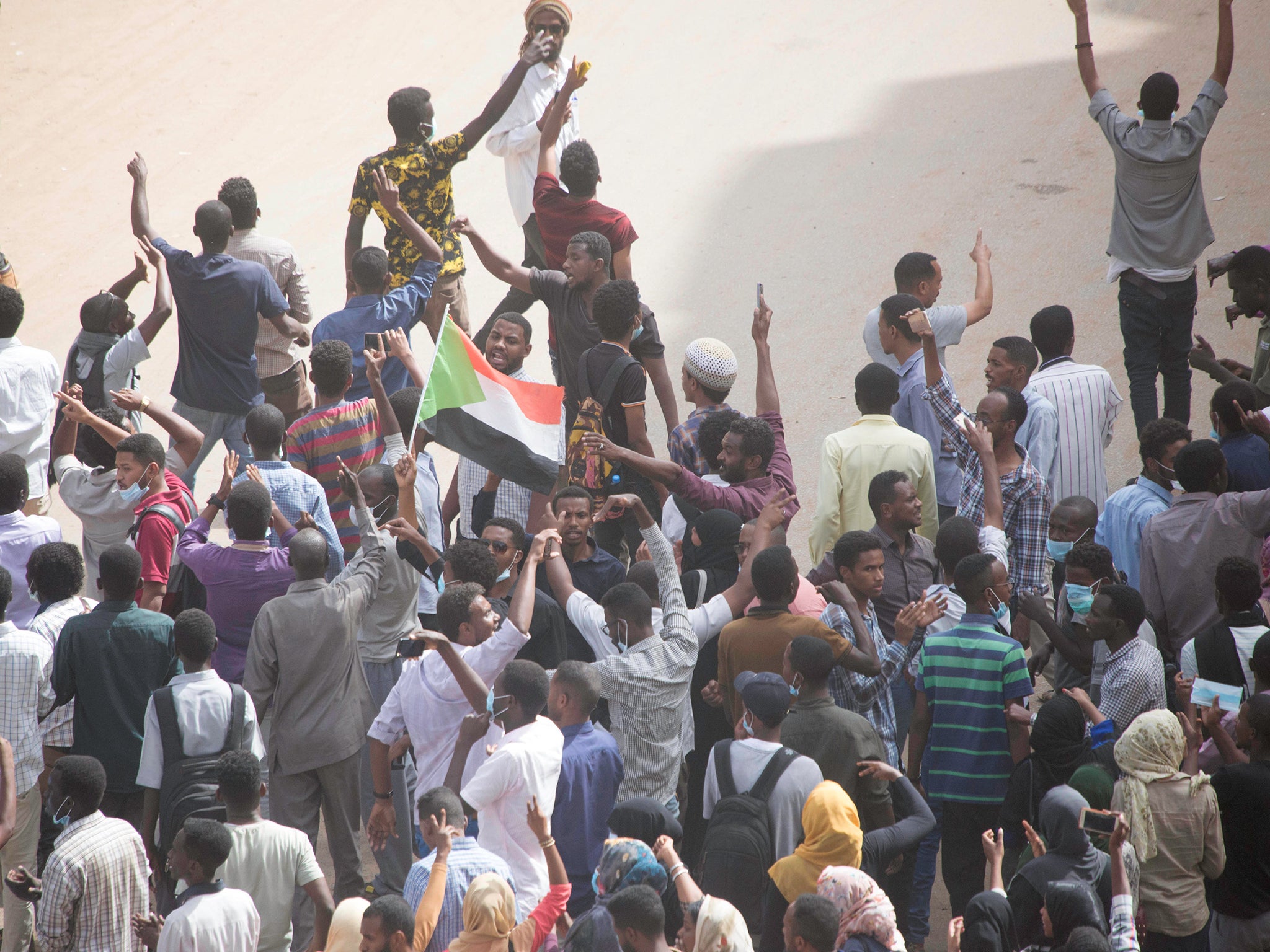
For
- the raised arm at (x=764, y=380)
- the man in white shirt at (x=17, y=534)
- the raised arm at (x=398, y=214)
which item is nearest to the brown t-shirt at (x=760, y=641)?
the raised arm at (x=764, y=380)

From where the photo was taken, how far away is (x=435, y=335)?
32.3 feet

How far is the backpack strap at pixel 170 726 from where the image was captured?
536 cm

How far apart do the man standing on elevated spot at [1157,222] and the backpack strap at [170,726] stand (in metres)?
6.01

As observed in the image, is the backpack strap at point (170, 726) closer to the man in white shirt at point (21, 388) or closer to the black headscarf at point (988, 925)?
the man in white shirt at point (21, 388)

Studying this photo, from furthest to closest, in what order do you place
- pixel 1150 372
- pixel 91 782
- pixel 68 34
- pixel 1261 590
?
1. pixel 68 34
2. pixel 1150 372
3. pixel 1261 590
4. pixel 91 782

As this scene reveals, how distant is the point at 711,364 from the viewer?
23.3 feet

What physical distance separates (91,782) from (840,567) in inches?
123

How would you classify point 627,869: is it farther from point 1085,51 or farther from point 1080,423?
point 1085,51

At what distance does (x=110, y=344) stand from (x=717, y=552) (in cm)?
408

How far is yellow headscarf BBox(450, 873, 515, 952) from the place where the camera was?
4.33m

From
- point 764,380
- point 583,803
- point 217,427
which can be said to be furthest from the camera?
point 217,427

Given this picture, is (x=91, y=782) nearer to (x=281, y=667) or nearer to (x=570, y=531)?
(x=281, y=667)

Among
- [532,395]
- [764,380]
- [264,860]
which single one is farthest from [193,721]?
[764,380]

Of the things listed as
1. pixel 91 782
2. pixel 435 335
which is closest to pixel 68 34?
pixel 435 335
